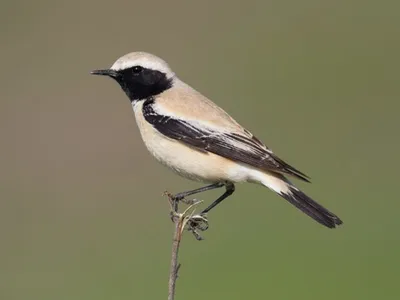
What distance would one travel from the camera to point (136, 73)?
20.7ft

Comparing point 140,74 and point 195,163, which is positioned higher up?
point 140,74

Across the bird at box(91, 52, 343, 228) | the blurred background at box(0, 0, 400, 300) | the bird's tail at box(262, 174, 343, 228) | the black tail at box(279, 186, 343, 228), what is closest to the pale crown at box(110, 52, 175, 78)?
the bird at box(91, 52, 343, 228)

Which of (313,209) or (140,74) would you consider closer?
(313,209)

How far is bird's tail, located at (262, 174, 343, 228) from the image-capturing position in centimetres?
556

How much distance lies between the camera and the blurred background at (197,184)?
Answer: 942 centimetres

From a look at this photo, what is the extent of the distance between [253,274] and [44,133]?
5.63 metres

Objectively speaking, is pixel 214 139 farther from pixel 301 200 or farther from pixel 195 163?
pixel 301 200

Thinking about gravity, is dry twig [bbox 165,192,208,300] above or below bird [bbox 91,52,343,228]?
below

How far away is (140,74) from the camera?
6.31m

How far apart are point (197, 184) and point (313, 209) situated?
553cm

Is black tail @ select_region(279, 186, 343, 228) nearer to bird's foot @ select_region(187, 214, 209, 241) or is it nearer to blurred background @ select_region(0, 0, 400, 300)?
bird's foot @ select_region(187, 214, 209, 241)

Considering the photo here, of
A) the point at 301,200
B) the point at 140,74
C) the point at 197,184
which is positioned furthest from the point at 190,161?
→ the point at 197,184

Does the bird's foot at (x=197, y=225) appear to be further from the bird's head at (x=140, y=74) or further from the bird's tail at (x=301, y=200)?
the bird's head at (x=140, y=74)

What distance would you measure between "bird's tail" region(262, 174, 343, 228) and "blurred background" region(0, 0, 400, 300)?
2.91m
